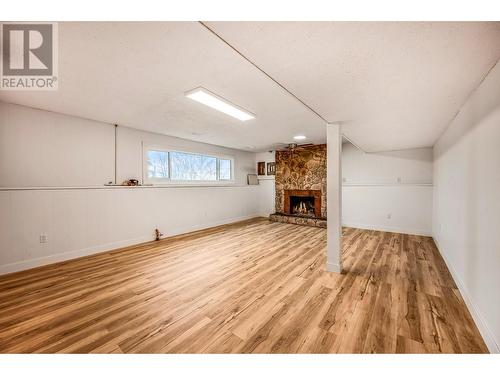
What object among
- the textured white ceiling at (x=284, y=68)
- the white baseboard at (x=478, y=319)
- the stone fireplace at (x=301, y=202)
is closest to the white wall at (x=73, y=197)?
the textured white ceiling at (x=284, y=68)

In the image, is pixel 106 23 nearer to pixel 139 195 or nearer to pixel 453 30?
pixel 453 30

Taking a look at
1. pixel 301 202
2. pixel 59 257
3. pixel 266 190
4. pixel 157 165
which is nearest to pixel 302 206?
pixel 301 202

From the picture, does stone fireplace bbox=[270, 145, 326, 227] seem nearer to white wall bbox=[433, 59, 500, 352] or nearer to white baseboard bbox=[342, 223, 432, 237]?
white baseboard bbox=[342, 223, 432, 237]

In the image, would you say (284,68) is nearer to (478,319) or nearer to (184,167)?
(478,319)

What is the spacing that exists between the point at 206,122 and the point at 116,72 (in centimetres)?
172

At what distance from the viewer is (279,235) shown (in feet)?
15.4

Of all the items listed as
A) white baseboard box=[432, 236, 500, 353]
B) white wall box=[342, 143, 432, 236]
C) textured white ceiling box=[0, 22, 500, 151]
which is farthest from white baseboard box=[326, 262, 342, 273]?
white wall box=[342, 143, 432, 236]

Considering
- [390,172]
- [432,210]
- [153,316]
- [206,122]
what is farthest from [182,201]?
[432,210]

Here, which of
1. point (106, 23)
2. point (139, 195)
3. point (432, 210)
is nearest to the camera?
point (106, 23)

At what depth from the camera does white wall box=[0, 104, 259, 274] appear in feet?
9.12

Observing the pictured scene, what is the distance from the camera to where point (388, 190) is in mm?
5090

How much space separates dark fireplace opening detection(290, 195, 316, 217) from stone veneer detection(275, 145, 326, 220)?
0.33m

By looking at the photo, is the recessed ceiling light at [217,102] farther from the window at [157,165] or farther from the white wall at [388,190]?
the white wall at [388,190]
